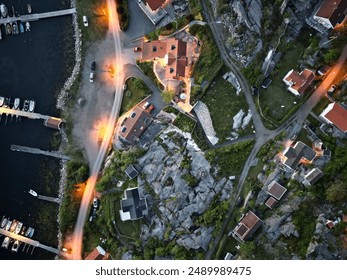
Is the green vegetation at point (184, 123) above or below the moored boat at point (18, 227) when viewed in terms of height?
above

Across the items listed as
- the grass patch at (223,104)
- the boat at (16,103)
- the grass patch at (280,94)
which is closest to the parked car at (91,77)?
the boat at (16,103)

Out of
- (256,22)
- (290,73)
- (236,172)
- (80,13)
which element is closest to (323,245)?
(236,172)

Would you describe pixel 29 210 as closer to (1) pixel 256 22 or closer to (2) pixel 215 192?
(2) pixel 215 192

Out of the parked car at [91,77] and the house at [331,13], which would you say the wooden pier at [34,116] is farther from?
the house at [331,13]

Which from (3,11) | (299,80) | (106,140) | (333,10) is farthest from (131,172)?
(333,10)

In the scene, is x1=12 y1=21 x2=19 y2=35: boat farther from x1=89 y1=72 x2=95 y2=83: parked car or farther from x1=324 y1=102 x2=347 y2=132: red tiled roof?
x1=324 y1=102 x2=347 y2=132: red tiled roof

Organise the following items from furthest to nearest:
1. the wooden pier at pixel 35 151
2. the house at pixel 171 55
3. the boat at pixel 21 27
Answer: the boat at pixel 21 27, the wooden pier at pixel 35 151, the house at pixel 171 55

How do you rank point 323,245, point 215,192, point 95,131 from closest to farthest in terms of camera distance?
point 323,245 → point 215,192 → point 95,131
